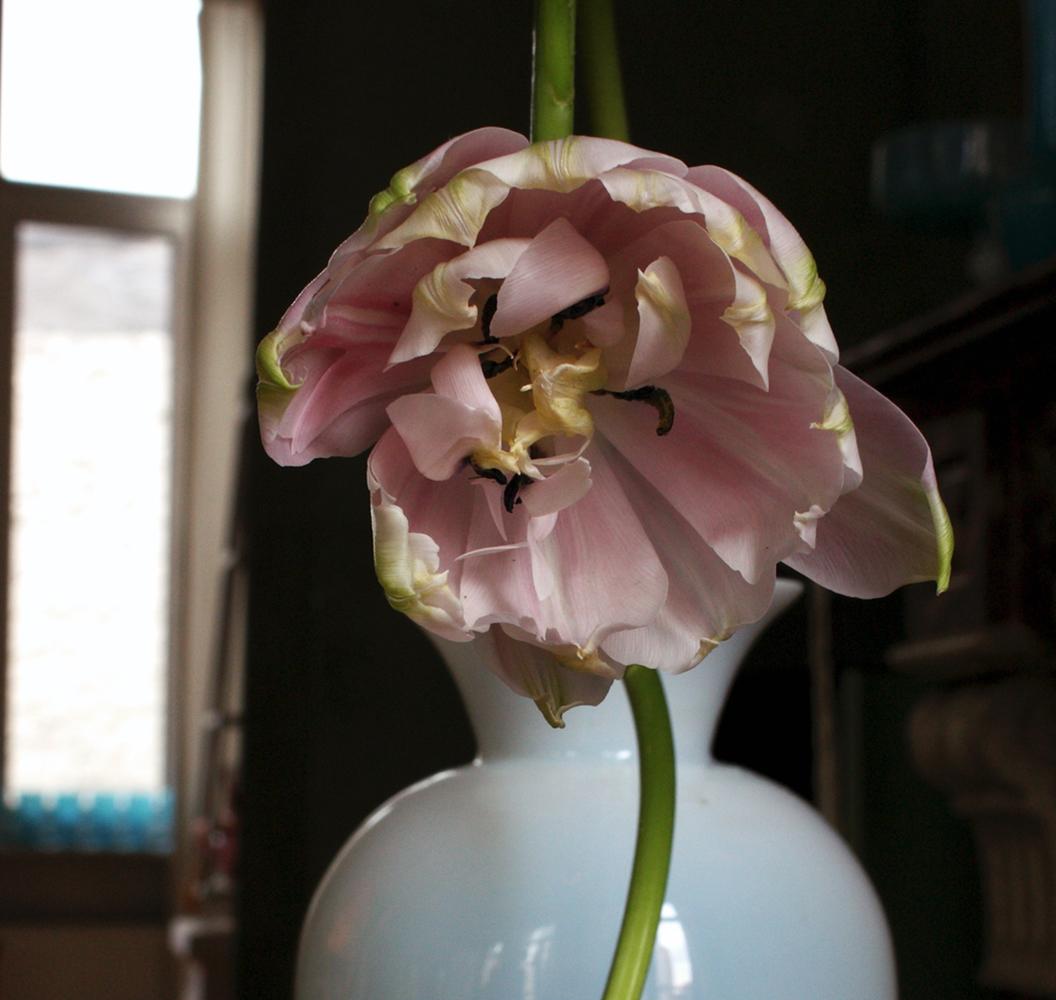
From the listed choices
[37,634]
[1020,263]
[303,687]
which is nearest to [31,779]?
[37,634]

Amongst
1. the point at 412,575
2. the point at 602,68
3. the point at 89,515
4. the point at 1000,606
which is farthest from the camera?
the point at 89,515

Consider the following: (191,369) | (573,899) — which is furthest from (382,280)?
(191,369)

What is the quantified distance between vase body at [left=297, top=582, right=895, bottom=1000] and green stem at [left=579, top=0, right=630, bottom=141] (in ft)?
0.65

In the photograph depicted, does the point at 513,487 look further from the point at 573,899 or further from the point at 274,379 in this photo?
the point at 573,899

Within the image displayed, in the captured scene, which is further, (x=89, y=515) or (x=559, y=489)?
(x=89, y=515)

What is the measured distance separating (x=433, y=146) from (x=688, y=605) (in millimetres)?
1454

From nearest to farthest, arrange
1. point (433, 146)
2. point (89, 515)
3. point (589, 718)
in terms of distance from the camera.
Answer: point (589, 718)
point (433, 146)
point (89, 515)

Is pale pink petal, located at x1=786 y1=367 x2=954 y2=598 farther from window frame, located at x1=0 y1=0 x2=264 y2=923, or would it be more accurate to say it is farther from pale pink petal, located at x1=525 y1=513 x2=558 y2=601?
window frame, located at x1=0 y1=0 x2=264 y2=923

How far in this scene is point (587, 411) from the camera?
33 cm

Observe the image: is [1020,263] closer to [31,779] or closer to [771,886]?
[771,886]

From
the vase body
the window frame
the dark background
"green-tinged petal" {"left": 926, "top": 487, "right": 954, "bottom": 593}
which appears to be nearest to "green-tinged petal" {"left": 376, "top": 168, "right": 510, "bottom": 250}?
"green-tinged petal" {"left": 926, "top": 487, "right": 954, "bottom": 593}

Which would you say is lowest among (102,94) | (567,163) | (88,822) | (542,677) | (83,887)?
(83,887)

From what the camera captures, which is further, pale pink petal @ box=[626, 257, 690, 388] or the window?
the window

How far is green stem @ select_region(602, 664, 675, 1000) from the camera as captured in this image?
0.35 m
